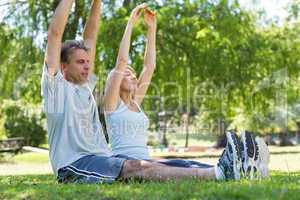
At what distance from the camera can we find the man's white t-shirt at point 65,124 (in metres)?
4.79

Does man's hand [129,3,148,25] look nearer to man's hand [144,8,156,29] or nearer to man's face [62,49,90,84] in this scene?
man's hand [144,8,156,29]

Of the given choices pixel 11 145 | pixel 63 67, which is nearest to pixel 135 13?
pixel 63 67

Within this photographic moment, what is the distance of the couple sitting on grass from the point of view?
14.6 feet

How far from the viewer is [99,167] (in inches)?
184

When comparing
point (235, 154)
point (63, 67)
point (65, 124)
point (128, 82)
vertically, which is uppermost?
point (63, 67)

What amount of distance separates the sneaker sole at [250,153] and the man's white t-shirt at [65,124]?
1227 millimetres

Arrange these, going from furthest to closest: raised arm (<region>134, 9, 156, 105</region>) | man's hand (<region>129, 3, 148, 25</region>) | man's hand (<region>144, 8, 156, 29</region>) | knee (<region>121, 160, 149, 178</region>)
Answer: man's hand (<region>144, 8, 156, 29</region>) → raised arm (<region>134, 9, 156, 105</region>) → man's hand (<region>129, 3, 148, 25</region>) → knee (<region>121, 160, 149, 178</region>)

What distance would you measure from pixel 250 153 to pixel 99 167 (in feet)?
4.05

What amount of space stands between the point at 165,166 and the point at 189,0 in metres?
15.3

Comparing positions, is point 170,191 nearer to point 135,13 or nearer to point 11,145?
Answer: point 135,13

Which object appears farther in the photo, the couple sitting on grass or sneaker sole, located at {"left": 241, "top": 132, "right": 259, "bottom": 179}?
the couple sitting on grass

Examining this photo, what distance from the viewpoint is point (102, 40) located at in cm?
1695

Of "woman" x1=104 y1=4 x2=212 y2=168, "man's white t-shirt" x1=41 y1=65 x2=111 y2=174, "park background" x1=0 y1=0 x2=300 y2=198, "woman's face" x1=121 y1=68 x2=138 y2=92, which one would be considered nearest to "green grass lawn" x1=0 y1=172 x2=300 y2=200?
"man's white t-shirt" x1=41 y1=65 x2=111 y2=174

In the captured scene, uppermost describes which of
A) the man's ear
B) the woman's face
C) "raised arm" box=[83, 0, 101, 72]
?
"raised arm" box=[83, 0, 101, 72]
